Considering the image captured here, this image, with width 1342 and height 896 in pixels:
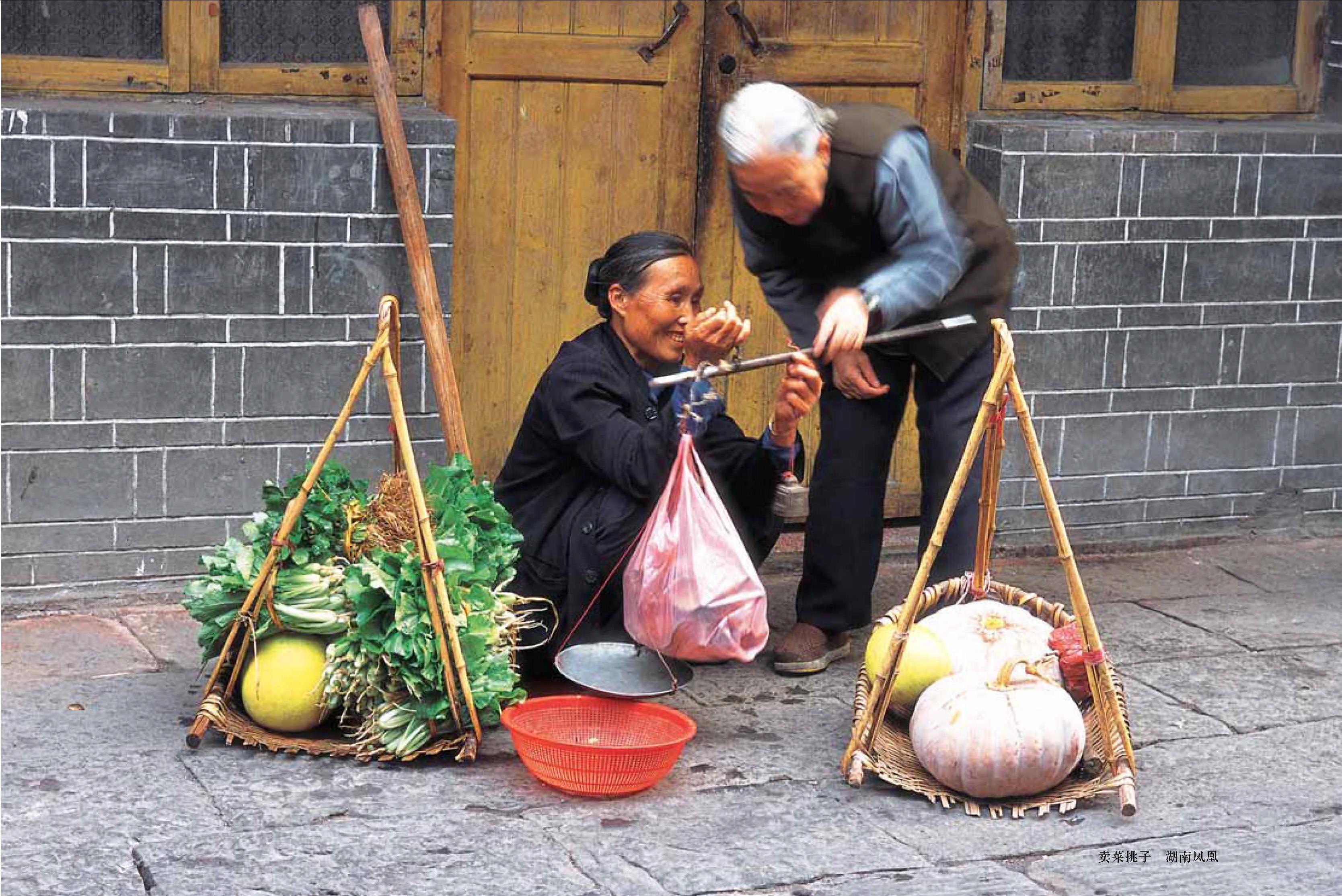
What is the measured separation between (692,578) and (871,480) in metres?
0.91

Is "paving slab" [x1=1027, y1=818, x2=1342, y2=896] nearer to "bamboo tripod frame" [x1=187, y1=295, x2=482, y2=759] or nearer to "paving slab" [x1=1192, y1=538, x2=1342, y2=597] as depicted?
"bamboo tripod frame" [x1=187, y1=295, x2=482, y2=759]

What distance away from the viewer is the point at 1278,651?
207 inches

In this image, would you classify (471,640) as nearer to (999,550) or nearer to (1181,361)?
(999,550)

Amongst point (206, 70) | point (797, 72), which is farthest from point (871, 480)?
point (206, 70)

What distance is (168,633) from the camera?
16.9 feet

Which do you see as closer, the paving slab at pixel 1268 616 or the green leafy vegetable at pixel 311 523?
the green leafy vegetable at pixel 311 523

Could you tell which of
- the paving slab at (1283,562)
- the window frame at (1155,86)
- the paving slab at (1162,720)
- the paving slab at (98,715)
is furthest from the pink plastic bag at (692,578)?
the window frame at (1155,86)

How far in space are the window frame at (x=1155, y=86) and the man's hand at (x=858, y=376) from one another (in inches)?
67.3

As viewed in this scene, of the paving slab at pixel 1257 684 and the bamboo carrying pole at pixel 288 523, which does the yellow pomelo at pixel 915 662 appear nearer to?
the paving slab at pixel 1257 684

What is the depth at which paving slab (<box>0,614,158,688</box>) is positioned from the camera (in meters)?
4.79

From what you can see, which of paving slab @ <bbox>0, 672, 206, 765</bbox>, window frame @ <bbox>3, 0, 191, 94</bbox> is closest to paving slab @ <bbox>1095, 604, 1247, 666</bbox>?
paving slab @ <bbox>0, 672, 206, 765</bbox>

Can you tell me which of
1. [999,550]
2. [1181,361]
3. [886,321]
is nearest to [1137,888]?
[886,321]

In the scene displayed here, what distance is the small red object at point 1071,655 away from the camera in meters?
4.21

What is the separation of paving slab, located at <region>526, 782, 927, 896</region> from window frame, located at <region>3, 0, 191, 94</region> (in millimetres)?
2494
